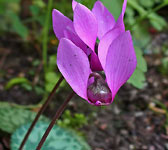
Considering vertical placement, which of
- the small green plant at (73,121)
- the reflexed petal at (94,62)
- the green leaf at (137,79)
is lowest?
the small green plant at (73,121)

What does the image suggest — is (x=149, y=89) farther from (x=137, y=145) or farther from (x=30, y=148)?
(x=30, y=148)

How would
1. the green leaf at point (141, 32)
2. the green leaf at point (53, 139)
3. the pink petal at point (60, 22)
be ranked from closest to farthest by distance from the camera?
the pink petal at point (60, 22)
the green leaf at point (53, 139)
the green leaf at point (141, 32)

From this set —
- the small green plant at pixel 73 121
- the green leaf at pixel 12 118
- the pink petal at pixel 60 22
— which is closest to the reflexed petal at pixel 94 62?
the pink petal at pixel 60 22

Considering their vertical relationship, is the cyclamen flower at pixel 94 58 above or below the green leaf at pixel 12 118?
above

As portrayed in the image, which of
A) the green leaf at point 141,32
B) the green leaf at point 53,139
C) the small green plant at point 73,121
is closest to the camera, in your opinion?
the green leaf at point 53,139

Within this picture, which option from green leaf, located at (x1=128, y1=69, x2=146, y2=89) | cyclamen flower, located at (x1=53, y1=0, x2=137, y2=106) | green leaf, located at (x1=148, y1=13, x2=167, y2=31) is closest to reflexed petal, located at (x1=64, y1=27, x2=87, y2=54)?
cyclamen flower, located at (x1=53, y1=0, x2=137, y2=106)

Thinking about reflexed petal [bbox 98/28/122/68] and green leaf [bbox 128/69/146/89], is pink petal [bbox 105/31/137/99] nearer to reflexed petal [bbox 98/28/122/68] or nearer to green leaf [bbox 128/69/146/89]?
reflexed petal [bbox 98/28/122/68]

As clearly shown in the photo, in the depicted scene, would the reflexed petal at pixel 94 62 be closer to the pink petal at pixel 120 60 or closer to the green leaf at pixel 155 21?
the pink petal at pixel 120 60
